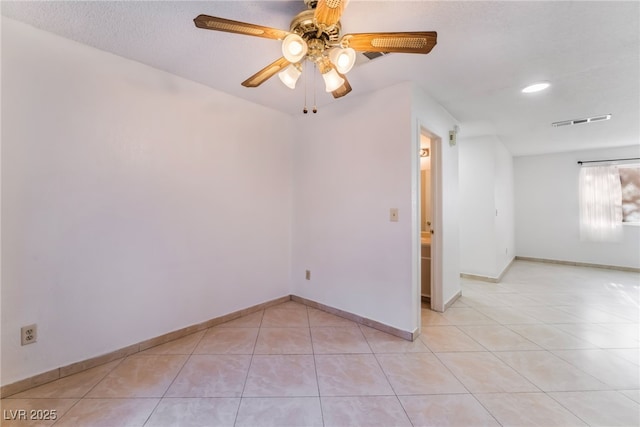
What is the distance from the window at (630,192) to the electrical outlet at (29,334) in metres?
8.32

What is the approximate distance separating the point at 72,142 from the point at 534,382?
359 centimetres

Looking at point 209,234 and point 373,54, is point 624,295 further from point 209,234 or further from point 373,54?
point 209,234

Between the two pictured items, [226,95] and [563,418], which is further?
[226,95]

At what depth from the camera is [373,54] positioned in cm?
188

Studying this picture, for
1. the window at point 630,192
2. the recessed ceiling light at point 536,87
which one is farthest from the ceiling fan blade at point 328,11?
the window at point 630,192

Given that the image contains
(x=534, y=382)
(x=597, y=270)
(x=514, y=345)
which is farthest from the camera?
(x=597, y=270)

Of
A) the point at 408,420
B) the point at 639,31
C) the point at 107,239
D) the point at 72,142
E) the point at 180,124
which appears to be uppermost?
the point at 639,31

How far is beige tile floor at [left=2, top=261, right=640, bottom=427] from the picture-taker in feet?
4.69

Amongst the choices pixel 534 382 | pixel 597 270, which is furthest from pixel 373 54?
pixel 597 270

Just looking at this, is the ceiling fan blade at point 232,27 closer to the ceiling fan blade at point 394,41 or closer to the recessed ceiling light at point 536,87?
the ceiling fan blade at point 394,41

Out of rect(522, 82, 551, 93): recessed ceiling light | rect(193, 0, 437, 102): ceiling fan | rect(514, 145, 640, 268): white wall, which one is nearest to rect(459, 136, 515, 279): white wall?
rect(522, 82, 551, 93): recessed ceiling light

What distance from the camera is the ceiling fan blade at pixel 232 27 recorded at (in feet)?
3.69

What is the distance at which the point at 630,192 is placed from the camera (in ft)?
15.7

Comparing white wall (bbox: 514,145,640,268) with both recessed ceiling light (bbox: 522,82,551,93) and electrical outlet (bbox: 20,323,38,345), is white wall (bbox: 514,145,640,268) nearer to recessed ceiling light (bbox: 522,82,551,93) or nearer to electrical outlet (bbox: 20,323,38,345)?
recessed ceiling light (bbox: 522,82,551,93)
